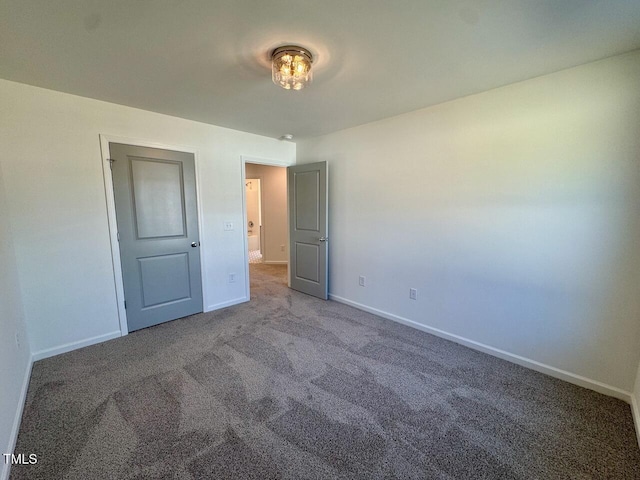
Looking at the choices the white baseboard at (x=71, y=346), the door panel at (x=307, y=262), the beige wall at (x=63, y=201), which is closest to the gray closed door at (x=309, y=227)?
the door panel at (x=307, y=262)

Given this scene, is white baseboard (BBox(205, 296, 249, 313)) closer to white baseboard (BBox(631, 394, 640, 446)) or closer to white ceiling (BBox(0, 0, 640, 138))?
white ceiling (BBox(0, 0, 640, 138))

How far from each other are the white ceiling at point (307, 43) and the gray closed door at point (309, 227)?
1433 millimetres

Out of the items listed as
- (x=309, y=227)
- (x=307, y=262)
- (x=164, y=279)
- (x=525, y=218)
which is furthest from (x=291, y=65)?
(x=307, y=262)

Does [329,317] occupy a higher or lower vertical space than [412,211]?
lower

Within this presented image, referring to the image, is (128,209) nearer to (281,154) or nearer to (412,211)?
(281,154)

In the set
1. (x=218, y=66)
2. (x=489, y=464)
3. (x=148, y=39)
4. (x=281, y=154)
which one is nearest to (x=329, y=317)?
(x=489, y=464)

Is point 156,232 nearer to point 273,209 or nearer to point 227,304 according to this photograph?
point 227,304

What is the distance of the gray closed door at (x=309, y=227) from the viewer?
3.73 m

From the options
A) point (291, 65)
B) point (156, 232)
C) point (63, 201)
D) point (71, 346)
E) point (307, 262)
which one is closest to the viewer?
point (291, 65)

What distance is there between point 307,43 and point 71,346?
3.28 metres

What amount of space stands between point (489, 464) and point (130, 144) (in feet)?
12.4

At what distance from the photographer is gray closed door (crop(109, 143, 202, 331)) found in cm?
275

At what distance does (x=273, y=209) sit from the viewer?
Answer: 6.09 m

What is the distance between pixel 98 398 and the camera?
1.91 meters
